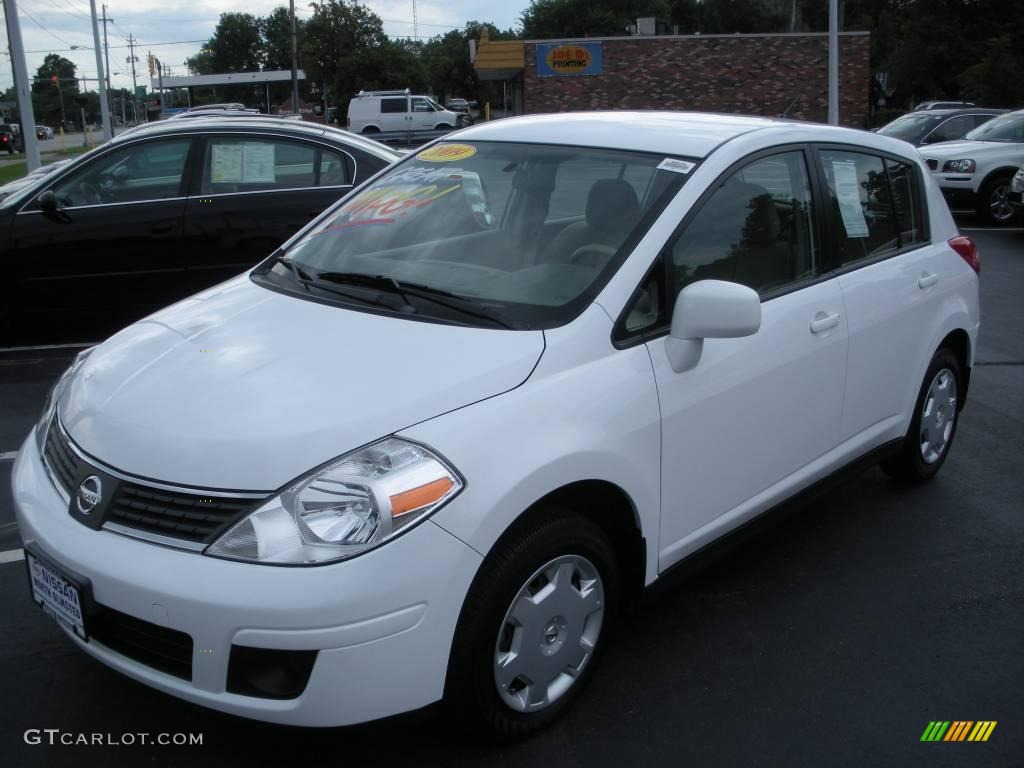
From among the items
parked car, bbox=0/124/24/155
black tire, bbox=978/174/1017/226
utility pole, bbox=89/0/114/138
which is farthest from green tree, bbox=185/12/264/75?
black tire, bbox=978/174/1017/226

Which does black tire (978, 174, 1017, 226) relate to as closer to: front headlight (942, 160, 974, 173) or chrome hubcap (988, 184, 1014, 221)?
chrome hubcap (988, 184, 1014, 221)

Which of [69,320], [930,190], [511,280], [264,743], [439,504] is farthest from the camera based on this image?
[69,320]

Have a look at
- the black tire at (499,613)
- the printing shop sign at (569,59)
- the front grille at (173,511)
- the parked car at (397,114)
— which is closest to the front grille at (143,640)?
the front grille at (173,511)

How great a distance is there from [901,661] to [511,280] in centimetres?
182

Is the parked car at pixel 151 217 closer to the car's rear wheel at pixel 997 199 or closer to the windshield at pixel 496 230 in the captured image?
the windshield at pixel 496 230

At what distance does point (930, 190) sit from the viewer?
4664mm

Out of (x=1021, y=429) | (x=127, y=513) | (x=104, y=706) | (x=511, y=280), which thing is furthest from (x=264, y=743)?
(x=1021, y=429)

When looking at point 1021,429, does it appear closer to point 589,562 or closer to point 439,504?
point 589,562

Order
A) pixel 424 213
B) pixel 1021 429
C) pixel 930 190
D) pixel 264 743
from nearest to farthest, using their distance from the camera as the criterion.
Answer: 1. pixel 264 743
2. pixel 424 213
3. pixel 930 190
4. pixel 1021 429

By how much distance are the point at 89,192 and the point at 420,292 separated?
4.99 meters

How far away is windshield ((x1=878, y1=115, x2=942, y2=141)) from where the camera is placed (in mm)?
18094

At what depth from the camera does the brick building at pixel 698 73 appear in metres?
37.3

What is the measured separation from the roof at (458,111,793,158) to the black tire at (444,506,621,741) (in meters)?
1.37

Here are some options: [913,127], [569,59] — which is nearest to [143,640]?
[913,127]
